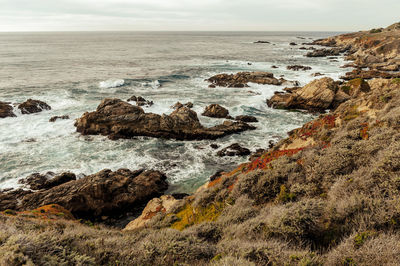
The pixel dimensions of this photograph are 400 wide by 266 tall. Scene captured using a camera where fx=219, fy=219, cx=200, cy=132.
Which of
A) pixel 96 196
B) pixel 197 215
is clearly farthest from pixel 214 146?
pixel 197 215

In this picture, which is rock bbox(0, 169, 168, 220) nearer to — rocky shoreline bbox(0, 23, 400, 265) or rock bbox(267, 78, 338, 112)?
rocky shoreline bbox(0, 23, 400, 265)

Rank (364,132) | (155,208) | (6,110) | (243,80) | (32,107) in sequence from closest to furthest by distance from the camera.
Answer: (364,132) → (155,208) → (6,110) → (32,107) → (243,80)

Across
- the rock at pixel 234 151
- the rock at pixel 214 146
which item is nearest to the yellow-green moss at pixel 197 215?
the rock at pixel 234 151

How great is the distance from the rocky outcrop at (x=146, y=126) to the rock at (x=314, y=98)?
10.1 metres

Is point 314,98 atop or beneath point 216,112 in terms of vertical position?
atop

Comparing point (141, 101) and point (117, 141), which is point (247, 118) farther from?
point (141, 101)

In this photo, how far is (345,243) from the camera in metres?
4.12

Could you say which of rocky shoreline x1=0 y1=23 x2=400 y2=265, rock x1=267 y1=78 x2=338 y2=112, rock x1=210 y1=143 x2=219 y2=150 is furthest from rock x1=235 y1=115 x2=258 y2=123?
rocky shoreline x1=0 y1=23 x2=400 y2=265

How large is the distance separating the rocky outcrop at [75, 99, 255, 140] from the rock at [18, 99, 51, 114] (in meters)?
9.30

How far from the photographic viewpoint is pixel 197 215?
8.27 meters

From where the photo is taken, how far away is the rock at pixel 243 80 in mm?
43125

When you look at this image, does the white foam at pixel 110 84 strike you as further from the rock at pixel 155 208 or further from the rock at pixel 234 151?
the rock at pixel 155 208

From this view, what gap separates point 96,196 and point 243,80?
38.1 metres

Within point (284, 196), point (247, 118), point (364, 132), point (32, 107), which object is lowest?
point (247, 118)
